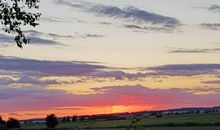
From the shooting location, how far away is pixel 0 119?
170 metres

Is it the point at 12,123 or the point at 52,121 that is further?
the point at 12,123

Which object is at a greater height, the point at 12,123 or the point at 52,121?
the point at 12,123

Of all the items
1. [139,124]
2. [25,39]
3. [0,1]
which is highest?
[0,1]

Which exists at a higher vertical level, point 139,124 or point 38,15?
point 38,15

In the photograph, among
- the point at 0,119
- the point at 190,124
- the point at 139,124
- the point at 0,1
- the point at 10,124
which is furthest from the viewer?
the point at 10,124

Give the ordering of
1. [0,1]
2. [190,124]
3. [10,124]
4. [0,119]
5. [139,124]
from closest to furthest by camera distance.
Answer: [139,124], [0,1], [190,124], [0,119], [10,124]

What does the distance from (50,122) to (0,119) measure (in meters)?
17.1

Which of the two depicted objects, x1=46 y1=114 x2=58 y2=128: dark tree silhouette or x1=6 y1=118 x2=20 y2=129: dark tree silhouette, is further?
x1=6 y1=118 x2=20 y2=129: dark tree silhouette

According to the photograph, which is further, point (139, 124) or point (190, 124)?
point (190, 124)

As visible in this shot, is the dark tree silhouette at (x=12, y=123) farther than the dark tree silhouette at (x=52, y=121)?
Yes

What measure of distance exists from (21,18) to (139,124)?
6655mm

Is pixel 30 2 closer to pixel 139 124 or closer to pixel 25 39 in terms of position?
pixel 25 39

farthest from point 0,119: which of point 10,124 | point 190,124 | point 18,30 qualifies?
point 18,30

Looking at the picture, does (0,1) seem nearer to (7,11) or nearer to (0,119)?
(7,11)
